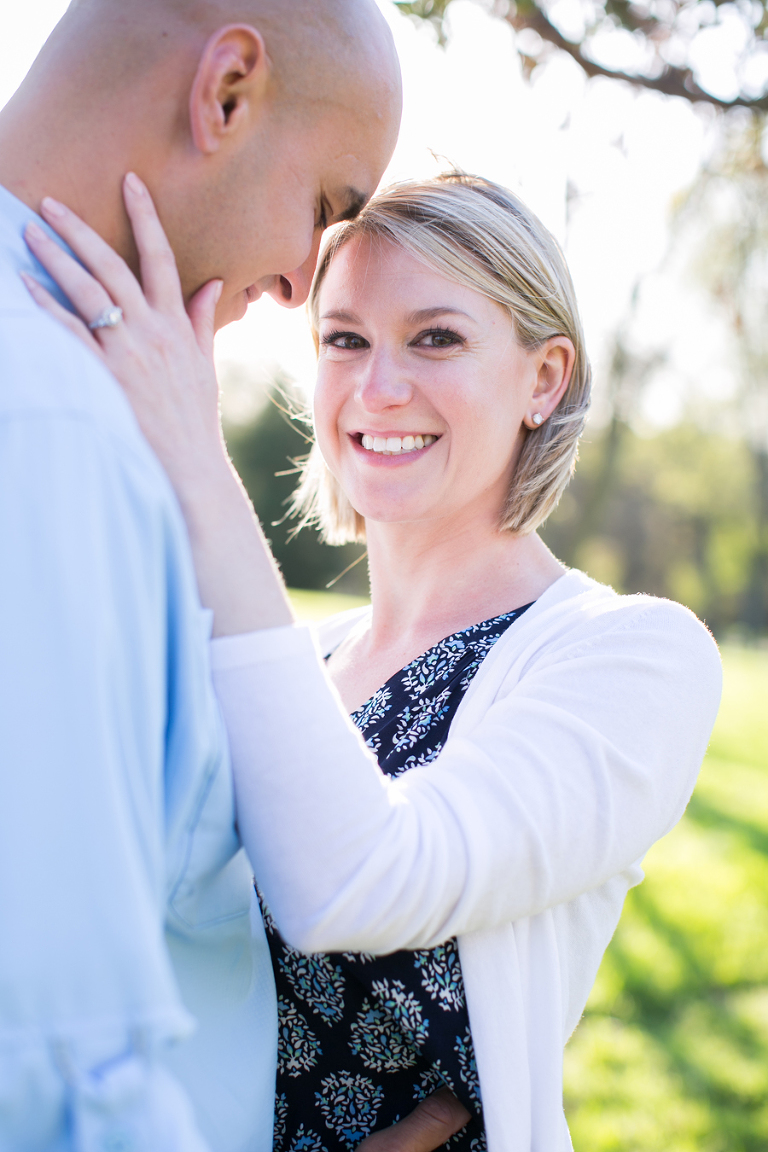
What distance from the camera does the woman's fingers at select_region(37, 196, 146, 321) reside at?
121 cm

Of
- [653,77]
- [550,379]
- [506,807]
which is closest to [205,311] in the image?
[506,807]

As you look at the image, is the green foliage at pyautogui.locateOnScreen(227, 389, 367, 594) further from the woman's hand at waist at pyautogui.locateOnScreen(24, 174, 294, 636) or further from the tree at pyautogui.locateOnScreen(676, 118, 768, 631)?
the woman's hand at waist at pyautogui.locateOnScreen(24, 174, 294, 636)

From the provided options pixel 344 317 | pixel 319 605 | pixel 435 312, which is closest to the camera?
pixel 435 312

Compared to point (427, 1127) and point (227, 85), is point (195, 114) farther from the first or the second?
point (427, 1127)

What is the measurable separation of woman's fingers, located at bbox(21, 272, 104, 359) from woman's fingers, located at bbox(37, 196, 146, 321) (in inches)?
3.9

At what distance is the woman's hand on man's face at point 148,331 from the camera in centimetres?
117

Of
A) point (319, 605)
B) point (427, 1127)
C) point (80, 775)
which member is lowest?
point (319, 605)

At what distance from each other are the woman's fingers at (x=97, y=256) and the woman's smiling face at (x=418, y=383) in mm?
954

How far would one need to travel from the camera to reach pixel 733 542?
143 feet

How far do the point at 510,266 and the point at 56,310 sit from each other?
4.23 feet

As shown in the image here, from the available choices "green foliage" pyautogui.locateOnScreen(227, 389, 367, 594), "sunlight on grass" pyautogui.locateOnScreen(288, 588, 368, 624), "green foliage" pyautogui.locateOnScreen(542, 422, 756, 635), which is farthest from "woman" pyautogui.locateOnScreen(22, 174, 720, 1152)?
"green foliage" pyautogui.locateOnScreen(542, 422, 756, 635)

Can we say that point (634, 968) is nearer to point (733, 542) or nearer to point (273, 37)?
point (273, 37)

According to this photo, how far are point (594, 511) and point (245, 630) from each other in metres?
11.2

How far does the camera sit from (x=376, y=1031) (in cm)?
169
